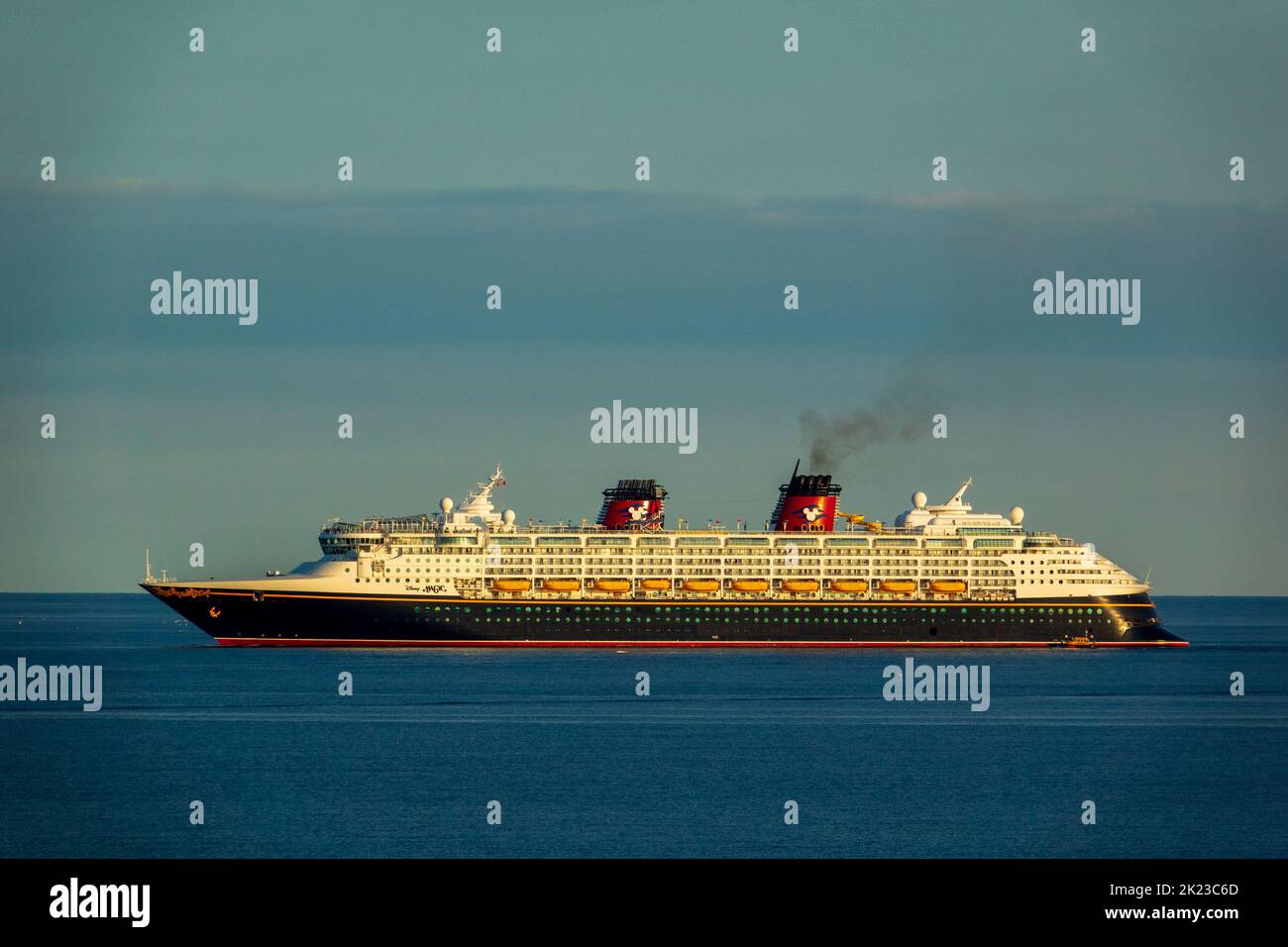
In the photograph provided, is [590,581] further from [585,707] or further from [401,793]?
[401,793]

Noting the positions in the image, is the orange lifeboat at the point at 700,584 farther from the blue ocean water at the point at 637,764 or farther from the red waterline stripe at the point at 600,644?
the blue ocean water at the point at 637,764

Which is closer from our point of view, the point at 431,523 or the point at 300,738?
the point at 300,738

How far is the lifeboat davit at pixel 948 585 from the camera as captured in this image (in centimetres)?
10825

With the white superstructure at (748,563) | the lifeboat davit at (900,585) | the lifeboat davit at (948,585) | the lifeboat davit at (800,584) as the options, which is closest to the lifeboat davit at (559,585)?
the white superstructure at (748,563)

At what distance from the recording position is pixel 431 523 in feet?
356

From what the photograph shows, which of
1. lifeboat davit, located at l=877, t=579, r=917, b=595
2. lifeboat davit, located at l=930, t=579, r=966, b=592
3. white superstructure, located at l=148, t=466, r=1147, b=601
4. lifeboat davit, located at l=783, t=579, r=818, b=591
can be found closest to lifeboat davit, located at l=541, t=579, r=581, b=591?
white superstructure, located at l=148, t=466, r=1147, b=601

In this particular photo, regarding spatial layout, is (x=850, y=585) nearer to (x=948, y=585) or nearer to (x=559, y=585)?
(x=948, y=585)

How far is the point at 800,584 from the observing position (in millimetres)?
108250

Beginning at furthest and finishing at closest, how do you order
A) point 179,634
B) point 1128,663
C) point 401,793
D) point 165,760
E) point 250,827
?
point 179,634, point 1128,663, point 165,760, point 401,793, point 250,827

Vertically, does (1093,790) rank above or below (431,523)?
below

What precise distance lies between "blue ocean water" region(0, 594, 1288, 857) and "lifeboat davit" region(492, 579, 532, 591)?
10.7 meters

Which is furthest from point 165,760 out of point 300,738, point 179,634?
point 179,634
